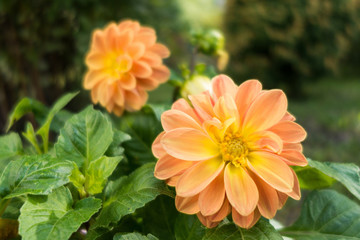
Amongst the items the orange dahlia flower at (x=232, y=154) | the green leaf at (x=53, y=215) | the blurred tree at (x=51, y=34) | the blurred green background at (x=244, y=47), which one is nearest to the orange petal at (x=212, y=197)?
the orange dahlia flower at (x=232, y=154)

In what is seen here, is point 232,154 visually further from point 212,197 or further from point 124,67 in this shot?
point 124,67

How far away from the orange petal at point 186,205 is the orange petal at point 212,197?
14 mm

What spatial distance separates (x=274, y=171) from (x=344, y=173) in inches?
4.9

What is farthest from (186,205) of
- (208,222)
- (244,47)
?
(244,47)

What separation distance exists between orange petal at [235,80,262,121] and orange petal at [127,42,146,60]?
0.29 metres

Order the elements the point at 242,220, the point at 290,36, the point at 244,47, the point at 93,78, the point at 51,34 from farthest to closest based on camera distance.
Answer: the point at 244,47 < the point at 290,36 < the point at 51,34 < the point at 93,78 < the point at 242,220

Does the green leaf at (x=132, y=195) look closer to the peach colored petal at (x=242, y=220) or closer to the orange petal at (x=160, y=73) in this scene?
the peach colored petal at (x=242, y=220)

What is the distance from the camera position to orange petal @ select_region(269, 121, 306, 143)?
412 millimetres

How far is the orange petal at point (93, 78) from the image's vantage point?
2.35 ft

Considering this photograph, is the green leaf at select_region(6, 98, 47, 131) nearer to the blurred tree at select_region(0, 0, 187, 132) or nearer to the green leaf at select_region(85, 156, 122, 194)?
the green leaf at select_region(85, 156, 122, 194)

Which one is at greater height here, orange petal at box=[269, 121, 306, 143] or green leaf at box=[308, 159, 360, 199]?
orange petal at box=[269, 121, 306, 143]

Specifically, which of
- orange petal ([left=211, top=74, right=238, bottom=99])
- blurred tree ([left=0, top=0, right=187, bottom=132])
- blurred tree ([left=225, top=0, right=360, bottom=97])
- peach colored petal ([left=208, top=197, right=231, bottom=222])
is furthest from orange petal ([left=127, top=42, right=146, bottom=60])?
blurred tree ([left=225, top=0, right=360, bottom=97])

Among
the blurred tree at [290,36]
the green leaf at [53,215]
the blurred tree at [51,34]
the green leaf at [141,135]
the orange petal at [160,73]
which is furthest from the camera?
the blurred tree at [290,36]

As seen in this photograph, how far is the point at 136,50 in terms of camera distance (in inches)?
27.2
